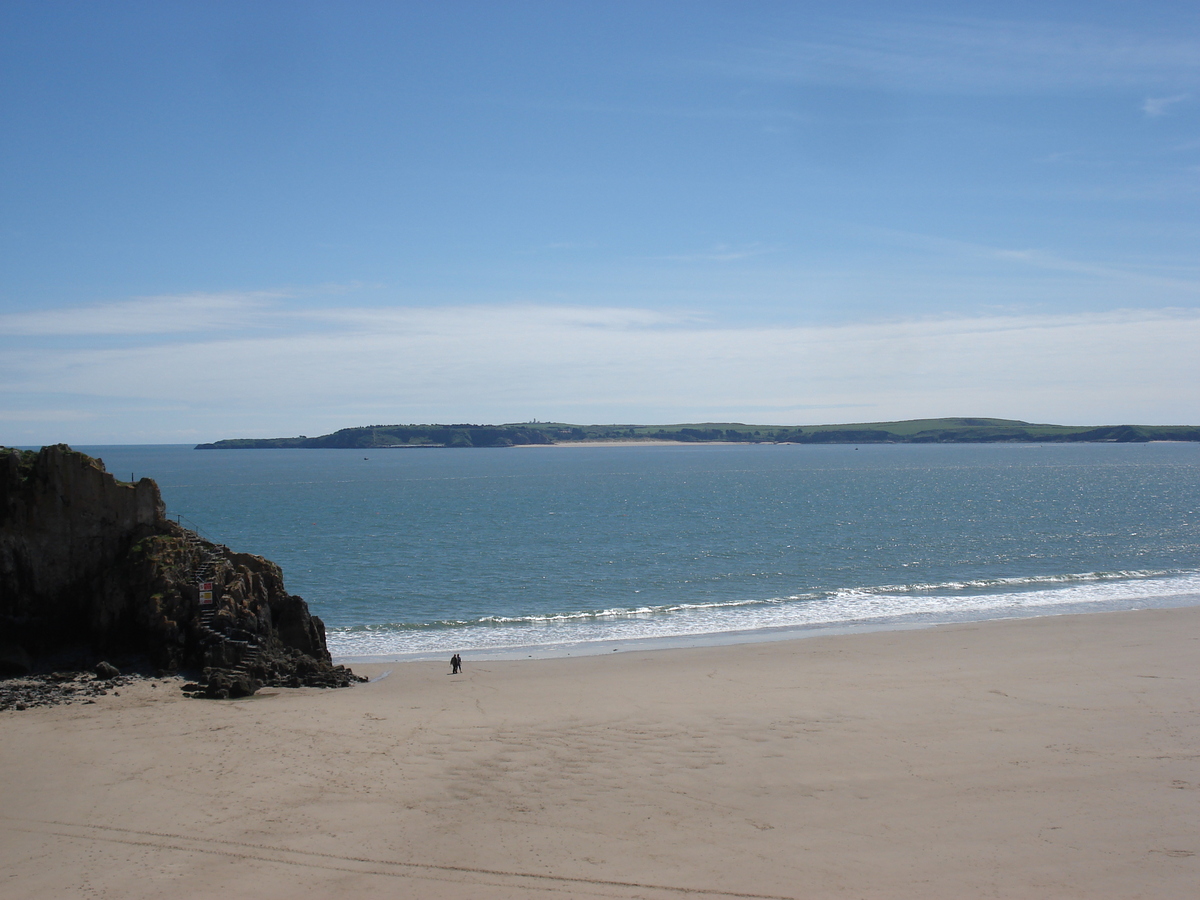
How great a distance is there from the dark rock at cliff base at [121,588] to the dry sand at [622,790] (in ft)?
6.36

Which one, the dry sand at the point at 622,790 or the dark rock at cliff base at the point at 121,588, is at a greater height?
the dark rock at cliff base at the point at 121,588

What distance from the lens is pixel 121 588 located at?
23.6 m

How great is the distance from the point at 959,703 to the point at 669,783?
9555 millimetres

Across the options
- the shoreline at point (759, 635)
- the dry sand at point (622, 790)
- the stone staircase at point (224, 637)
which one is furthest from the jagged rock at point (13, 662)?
the shoreline at point (759, 635)

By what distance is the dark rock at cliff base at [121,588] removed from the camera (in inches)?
908

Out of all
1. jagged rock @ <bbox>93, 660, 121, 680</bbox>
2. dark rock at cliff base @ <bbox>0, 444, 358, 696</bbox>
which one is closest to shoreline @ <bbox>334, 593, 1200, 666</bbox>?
dark rock at cliff base @ <bbox>0, 444, 358, 696</bbox>

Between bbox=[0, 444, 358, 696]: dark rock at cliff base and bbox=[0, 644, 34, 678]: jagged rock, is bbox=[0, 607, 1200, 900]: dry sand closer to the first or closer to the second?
bbox=[0, 444, 358, 696]: dark rock at cliff base

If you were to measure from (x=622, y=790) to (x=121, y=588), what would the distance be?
17.0 meters

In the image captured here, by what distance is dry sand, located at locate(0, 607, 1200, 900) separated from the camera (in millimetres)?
11836

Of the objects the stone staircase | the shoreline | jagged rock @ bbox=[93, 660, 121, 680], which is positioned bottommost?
the shoreline

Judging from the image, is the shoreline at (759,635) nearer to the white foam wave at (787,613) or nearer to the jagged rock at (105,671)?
the white foam wave at (787,613)

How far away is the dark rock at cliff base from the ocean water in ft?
16.8

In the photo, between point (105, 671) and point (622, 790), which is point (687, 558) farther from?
point (622, 790)

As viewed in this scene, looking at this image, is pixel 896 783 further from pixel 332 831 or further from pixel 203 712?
pixel 203 712
